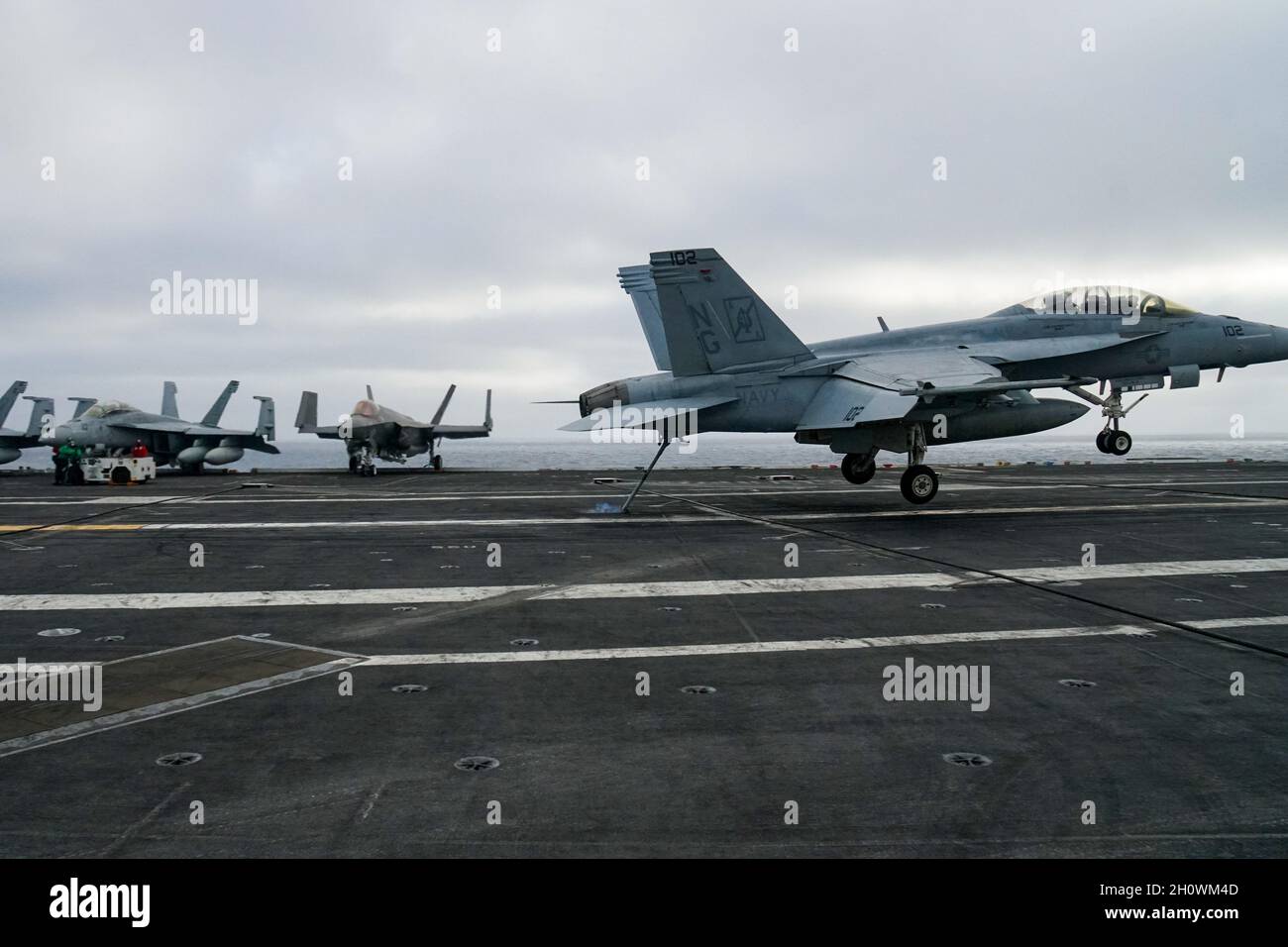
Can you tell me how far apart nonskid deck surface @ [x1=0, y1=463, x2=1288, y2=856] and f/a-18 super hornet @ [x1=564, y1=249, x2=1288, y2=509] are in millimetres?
4082

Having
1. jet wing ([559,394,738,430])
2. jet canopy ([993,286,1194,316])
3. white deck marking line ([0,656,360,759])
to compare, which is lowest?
white deck marking line ([0,656,360,759])

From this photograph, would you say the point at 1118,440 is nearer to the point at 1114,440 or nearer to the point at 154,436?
the point at 1114,440

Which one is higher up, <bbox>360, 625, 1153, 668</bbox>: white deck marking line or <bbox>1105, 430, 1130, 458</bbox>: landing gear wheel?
<bbox>1105, 430, 1130, 458</bbox>: landing gear wheel

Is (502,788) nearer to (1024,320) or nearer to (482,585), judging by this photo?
(482,585)

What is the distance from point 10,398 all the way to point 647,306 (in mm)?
47918

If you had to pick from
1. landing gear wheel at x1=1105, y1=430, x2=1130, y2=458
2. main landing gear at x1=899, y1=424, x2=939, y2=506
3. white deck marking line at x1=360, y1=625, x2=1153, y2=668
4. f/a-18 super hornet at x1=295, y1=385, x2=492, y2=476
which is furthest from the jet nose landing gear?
f/a-18 super hornet at x1=295, y1=385, x2=492, y2=476

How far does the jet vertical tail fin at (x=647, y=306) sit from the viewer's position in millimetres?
22422

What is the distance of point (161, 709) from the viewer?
5.87 metres

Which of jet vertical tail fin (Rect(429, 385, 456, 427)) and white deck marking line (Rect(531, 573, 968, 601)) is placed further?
jet vertical tail fin (Rect(429, 385, 456, 427))

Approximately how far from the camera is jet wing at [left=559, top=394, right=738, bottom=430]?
18062mm

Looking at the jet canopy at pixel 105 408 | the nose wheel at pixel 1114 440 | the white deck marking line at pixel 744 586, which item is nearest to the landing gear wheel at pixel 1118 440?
the nose wheel at pixel 1114 440

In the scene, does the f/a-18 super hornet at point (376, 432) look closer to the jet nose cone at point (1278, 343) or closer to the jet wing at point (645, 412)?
the jet wing at point (645, 412)

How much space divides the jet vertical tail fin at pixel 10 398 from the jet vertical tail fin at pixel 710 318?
4742 cm

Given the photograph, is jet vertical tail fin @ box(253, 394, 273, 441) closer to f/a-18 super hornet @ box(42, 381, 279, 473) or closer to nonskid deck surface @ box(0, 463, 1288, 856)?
f/a-18 super hornet @ box(42, 381, 279, 473)
